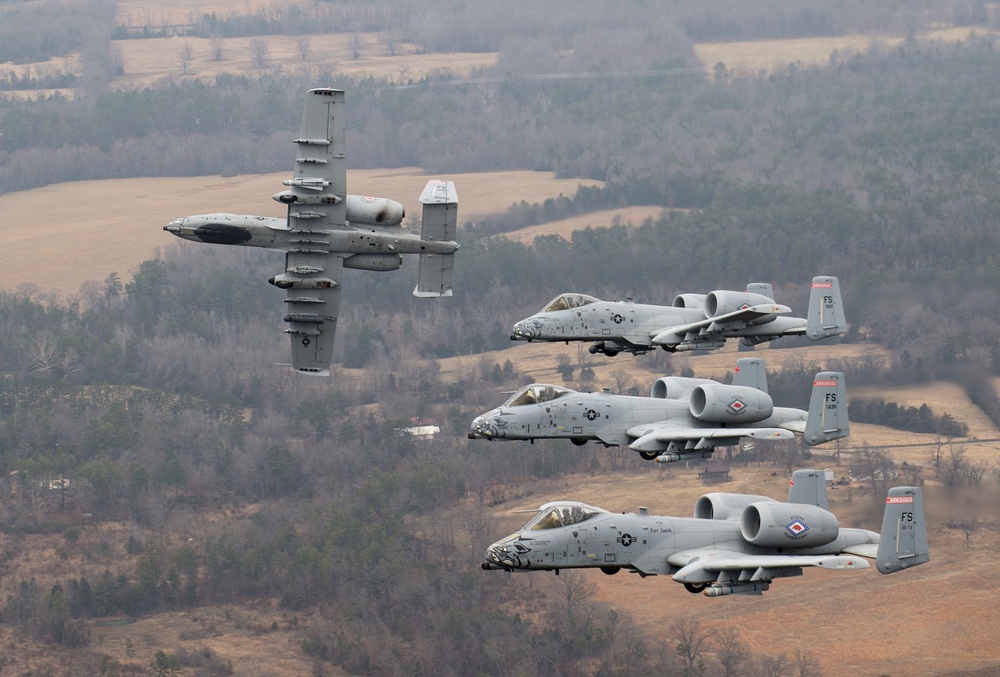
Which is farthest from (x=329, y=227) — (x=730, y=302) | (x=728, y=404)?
(x=728, y=404)

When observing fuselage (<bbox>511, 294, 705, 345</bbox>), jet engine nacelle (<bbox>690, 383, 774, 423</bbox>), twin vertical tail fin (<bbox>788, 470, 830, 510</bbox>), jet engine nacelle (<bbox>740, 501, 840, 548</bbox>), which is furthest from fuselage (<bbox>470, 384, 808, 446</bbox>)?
jet engine nacelle (<bbox>740, 501, 840, 548</bbox>)

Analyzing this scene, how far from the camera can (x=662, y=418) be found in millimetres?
99562

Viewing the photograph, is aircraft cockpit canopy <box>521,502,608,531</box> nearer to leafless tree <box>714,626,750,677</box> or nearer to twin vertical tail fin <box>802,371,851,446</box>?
twin vertical tail fin <box>802,371,851,446</box>

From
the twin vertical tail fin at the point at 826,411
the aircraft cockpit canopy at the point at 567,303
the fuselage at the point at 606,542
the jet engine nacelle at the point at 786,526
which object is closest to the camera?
the fuselage at the point at 606,542

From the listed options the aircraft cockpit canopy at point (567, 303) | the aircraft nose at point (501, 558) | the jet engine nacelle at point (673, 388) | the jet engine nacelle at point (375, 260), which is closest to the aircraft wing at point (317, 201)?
the jet engine nacelle at point (375, 260)

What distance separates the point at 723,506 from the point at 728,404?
535 centimetres

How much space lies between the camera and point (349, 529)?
594 ft

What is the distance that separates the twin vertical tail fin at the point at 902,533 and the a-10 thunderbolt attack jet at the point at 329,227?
2543 cm

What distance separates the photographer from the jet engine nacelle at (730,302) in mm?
101375

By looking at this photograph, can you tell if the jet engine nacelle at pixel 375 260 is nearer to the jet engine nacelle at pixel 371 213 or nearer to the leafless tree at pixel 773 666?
the jet engine nacelle at pixel 371 213

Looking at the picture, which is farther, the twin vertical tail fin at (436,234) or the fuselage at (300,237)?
the twin vertical tail fin at (436,234)

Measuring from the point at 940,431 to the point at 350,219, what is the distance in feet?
281

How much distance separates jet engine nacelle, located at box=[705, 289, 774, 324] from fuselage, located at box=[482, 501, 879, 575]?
1211 centimetres

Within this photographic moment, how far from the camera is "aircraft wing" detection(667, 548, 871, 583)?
301ft
